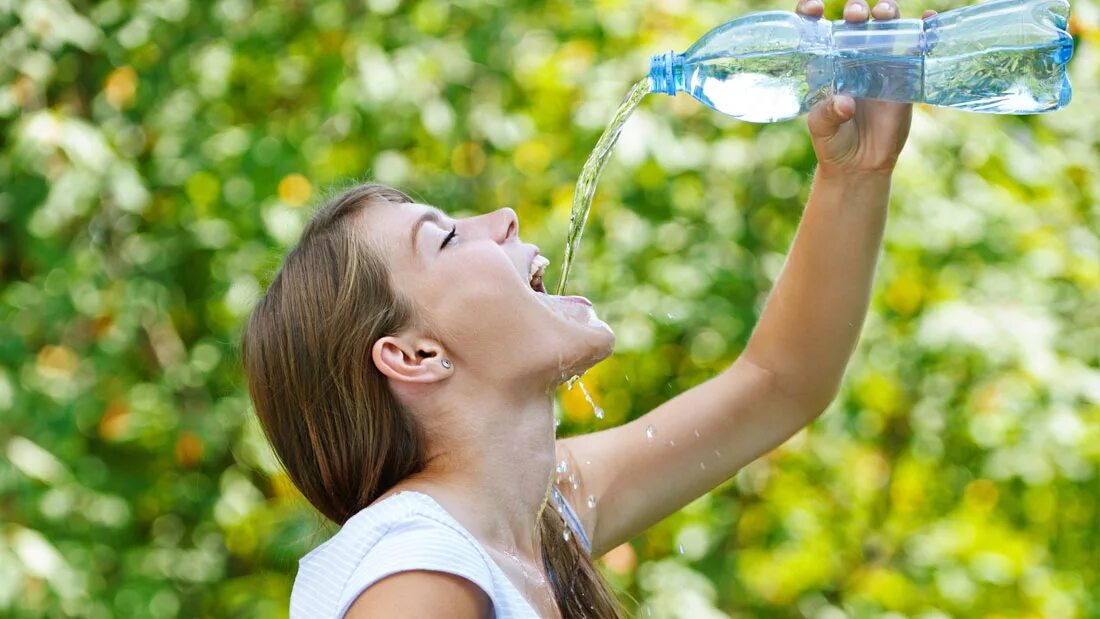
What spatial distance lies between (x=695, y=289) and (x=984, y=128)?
2.34 ft

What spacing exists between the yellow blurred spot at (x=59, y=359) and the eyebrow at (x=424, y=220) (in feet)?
5.52

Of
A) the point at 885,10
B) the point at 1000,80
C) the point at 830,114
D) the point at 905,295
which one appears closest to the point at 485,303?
the point at 830,114

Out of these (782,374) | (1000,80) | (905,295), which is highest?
(1000,80)

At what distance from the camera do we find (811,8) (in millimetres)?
1733

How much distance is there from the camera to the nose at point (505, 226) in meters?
1.70

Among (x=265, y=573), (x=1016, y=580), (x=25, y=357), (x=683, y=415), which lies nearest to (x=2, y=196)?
(x=25, y=357)

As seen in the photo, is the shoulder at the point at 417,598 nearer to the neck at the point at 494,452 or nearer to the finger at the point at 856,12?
the neck at the point at 494,452

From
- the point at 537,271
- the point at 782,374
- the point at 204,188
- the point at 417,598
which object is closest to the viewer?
the point at 417,598

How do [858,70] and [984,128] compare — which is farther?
[984,128]

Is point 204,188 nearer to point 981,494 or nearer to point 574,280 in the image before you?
point 574,280

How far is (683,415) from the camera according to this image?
189cm

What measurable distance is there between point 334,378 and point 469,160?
1509mm

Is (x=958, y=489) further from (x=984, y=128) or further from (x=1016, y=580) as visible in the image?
(x=984, y=128)

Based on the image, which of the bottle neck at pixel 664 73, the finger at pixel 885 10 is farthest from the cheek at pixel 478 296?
the finger at pixel 885 10
